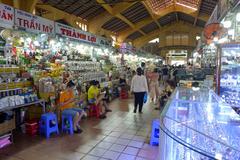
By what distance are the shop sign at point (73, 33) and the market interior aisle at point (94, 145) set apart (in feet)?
8.88

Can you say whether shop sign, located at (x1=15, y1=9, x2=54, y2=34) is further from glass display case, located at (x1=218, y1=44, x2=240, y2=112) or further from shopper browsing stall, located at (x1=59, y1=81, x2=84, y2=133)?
glass display case, located at (x1=218, y1=44, x2=240, y2=112)

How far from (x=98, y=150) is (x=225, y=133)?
234 centimetres

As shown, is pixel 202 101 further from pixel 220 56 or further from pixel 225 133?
pixel 220 56

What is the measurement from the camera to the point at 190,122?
2619 millimetres

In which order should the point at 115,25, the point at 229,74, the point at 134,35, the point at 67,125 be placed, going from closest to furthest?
1. the point at 67,125
2. the point at 229,74
3. the point at 115,25
4. the point at 134,35

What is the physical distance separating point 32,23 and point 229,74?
5.14 metres

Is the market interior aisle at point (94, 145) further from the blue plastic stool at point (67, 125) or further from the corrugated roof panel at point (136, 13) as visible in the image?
the corrugated roof panel at point (136, 13)

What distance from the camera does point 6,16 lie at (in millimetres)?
4227

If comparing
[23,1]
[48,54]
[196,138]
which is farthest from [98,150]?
[23,1]

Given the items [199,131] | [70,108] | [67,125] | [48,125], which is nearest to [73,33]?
[70,108]

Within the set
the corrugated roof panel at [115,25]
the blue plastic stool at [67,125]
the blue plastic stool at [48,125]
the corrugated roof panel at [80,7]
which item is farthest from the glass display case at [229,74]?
the corrugated roof panel at [115,25]

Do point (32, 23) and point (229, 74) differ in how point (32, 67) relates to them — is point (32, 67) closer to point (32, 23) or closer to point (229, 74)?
point (32, 23)

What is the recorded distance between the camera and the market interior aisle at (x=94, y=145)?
369 cm

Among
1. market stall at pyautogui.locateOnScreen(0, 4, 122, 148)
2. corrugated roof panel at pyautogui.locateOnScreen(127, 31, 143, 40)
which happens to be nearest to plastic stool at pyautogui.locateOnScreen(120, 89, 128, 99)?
market stall at pyautogui.locateOnScreen(0, 4, 122, 148)
